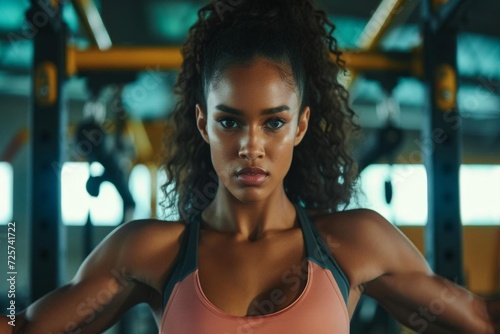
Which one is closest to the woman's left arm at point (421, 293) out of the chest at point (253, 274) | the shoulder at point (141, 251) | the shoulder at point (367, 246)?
the shoulder at point (367, 246)

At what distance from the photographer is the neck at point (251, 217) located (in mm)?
1314

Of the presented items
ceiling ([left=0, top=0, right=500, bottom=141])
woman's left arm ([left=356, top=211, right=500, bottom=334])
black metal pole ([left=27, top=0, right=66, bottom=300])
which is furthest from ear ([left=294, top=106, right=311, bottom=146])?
ceiling ([left=0, top=0, right=500, bottom=141])

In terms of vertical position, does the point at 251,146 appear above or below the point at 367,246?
above

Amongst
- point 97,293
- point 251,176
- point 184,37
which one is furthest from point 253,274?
point 184,37

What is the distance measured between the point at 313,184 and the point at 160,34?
3.24 metres

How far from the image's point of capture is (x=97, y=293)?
1.28 metres

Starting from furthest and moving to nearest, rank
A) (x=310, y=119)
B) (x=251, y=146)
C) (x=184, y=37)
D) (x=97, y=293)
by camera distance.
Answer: (x=184, y=37), (x=310, y=119), (x=97, y=293), (x=251, y=146)

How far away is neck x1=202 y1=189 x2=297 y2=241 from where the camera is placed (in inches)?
51.8

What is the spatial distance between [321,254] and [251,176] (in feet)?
0.69

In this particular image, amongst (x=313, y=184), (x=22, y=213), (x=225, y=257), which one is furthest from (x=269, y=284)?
(x=22, y=213)

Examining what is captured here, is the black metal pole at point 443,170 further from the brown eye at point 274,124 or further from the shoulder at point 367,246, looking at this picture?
the brown eye at point 274,124

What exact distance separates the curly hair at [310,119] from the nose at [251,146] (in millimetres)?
174

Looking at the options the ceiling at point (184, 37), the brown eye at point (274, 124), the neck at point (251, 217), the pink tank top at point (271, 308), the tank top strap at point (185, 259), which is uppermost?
the ceiling at point (184, 37)

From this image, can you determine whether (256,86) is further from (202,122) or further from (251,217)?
(251,217)
